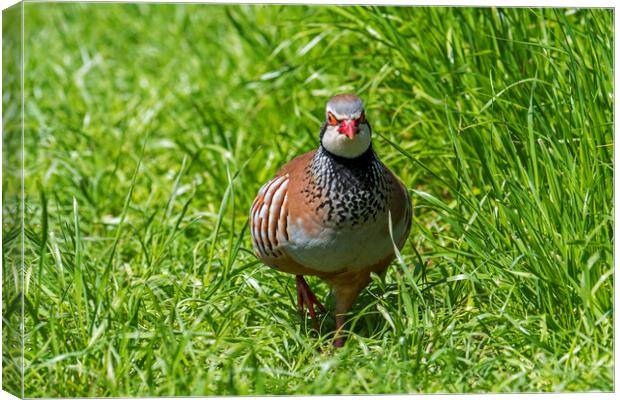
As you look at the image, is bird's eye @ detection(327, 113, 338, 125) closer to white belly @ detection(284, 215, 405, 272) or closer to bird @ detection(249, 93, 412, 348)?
bird @ detection(249, 93, 412, 348)

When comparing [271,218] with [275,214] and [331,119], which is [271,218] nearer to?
[275,214]

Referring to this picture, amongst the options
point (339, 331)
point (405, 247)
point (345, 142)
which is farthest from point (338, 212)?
point (405, 247)

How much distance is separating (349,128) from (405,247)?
1399 mm

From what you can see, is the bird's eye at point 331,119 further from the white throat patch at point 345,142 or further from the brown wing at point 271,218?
the brown wing at point 271,218

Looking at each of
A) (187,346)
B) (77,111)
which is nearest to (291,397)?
(187,346)

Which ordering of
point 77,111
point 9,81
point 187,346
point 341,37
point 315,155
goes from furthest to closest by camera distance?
point 77,111
point 341,37
point 315,155
point 187,346
point 9,81

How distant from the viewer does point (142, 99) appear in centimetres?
742

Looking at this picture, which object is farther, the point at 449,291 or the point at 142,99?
the point at 142,99

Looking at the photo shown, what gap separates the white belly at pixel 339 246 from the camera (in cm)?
394

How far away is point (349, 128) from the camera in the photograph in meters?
3.80

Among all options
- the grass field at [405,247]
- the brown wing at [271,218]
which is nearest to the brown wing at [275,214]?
the brown wing at [271,218]

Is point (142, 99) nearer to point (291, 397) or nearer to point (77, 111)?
point (77, 111)

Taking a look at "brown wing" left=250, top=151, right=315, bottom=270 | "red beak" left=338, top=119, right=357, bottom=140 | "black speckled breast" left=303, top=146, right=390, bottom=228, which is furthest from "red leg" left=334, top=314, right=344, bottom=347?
"red beak" left=338, top=119, right=357, bottom=140

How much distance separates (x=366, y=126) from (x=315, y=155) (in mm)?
264
